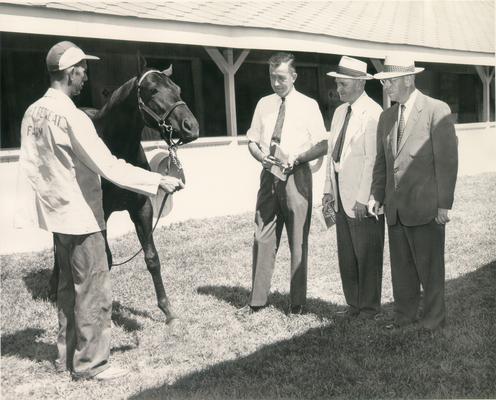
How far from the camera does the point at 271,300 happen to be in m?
5.53

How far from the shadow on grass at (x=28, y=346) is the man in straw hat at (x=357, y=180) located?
2506mm

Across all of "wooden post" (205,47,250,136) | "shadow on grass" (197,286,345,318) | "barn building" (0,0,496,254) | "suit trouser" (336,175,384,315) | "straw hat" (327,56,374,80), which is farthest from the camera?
"wooden post" (205,47,250,136)

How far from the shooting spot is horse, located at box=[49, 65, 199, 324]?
424 centimetres

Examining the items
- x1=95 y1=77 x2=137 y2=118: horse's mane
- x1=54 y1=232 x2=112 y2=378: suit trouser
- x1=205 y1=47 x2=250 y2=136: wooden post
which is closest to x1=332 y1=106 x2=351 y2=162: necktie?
x1=95 y1=77 x2=137 y2=118: horse's mane

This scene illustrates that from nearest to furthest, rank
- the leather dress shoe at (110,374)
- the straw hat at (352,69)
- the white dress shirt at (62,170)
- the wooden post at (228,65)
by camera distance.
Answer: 1. the white dress shirt at (62,170)
2. the leather dress shoe at (110,374)
3. the straw hat at (352,69)
4. the wooden post at (228,65)

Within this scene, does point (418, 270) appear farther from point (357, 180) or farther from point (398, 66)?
point (398, 66)

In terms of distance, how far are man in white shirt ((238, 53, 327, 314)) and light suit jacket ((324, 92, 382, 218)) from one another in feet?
0.97

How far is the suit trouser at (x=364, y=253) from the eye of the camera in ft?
15.8

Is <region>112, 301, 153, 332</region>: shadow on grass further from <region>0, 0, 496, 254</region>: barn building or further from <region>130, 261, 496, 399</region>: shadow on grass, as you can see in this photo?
<region>0, 0, 496, 254</region>: barn building

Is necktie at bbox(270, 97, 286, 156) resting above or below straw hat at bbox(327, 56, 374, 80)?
below

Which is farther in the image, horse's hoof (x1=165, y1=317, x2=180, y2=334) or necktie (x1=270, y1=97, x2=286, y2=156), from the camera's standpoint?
necktie (x1=270, y1=97, x2=286, y2=156)

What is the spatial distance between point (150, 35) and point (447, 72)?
11.2 metres

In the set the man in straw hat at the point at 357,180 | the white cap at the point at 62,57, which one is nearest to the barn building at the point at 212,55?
the white cap at the point at 62,57

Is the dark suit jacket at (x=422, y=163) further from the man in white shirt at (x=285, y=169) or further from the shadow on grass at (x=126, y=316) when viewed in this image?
the shadow on grass at (x=126, y=316)
